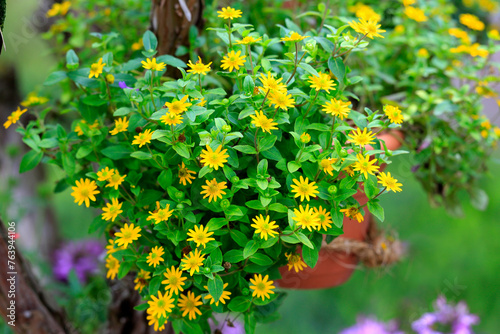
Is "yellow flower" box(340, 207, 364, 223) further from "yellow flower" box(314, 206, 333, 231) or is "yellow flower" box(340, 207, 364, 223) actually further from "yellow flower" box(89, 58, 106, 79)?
"yellow flower" box(89, 58, 106, 79)

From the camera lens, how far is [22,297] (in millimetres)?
794

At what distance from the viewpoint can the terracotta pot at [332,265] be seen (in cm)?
81

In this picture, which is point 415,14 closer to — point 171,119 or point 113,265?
point 171,119

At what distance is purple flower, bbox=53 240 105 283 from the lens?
1463mm

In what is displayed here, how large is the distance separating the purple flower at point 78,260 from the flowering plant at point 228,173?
2.92 feet

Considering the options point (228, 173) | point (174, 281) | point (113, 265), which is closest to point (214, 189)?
point (228, 173)

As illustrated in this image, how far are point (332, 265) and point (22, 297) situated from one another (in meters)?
0.60

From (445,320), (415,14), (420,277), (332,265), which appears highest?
(415,14)

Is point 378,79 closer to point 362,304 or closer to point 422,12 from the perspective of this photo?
point 422,12

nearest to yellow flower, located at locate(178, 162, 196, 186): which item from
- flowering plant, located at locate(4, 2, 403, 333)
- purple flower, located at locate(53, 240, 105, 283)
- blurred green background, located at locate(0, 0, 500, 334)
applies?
flowering plant, located at locate(4, 2, 403, 333)

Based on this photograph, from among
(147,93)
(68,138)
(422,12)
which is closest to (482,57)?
(422,12)

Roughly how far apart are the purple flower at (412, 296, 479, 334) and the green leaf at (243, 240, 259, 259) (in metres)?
0.73

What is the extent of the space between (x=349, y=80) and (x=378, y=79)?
0.37 metres

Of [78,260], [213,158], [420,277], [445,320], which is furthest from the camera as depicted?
[420,277]
